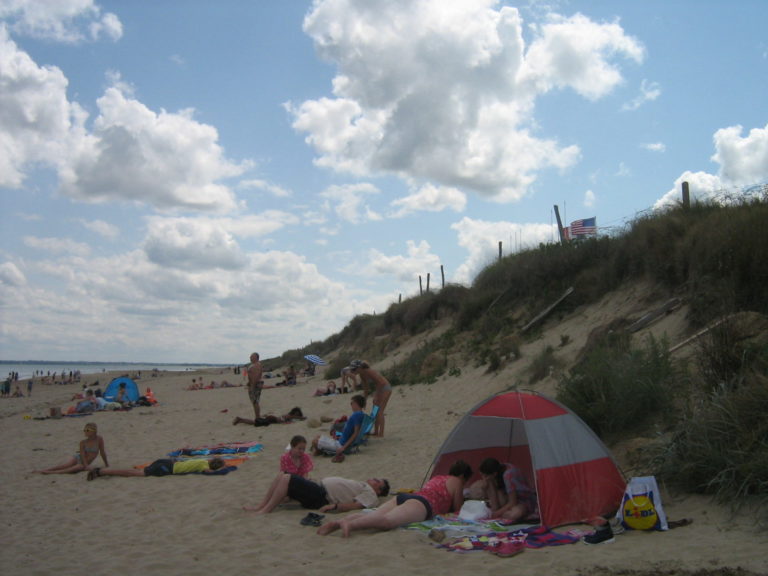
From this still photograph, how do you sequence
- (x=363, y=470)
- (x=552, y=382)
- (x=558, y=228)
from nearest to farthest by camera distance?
(x=363, y=470), (x=552, y=382), (x=558, y=228)

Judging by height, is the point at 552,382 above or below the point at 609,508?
above

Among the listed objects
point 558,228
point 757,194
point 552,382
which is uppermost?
point 558,228

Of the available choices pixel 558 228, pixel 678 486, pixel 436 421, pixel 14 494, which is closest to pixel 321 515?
pixel 678 486

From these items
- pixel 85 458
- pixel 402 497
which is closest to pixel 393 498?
pixel 402 497

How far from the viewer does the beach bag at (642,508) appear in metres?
5.41

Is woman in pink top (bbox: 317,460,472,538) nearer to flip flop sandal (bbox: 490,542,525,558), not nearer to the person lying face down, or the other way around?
the person lying face down

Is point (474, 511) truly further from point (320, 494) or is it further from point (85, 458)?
point (85, 458)

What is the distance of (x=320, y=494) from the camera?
6.88 metres

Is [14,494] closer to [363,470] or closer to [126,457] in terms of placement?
[126,457]

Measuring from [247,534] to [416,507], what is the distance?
1.68 m

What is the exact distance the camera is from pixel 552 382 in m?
12.1

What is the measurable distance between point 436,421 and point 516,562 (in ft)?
25.5

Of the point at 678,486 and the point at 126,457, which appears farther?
the point at 126,457

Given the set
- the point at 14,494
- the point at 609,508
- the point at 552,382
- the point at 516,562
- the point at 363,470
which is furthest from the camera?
the point at 552,382
